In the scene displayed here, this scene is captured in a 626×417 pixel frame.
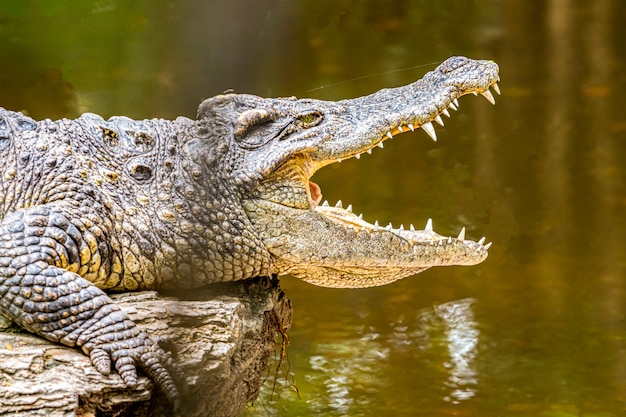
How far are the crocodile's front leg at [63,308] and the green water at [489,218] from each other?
1393 millimetres

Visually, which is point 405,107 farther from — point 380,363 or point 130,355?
point 380,363

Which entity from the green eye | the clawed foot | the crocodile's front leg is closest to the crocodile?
the green eye

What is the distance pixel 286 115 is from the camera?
310 cm

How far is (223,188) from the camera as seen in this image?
2.98 meters

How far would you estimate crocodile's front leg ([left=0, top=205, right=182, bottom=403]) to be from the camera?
235 cm

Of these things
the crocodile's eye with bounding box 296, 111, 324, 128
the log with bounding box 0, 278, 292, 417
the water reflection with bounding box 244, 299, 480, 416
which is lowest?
the water reflection with bounding box 244, 299, 480, 416

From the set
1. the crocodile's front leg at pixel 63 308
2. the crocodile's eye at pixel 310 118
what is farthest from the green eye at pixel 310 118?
the crocodile's front leg at pixel 63 308

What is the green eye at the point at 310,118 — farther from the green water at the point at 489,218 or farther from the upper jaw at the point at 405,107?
the green water at the point at 489,218

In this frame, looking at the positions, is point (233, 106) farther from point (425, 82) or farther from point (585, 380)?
point (585, 380)

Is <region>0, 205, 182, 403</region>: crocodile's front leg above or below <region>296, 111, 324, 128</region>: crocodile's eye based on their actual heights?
below

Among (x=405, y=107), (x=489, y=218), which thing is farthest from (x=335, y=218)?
(x=489, y=218)

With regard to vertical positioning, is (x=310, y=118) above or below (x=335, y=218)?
above

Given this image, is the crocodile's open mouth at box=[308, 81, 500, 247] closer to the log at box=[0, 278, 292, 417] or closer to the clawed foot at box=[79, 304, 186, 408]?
the log at box=[0, 278, 292, 417]

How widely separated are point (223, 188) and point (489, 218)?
3.56m
